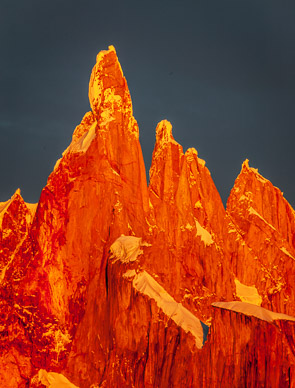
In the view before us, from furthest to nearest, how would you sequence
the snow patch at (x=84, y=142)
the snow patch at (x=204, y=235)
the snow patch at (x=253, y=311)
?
the snow patch at (x=204, y=235)
the snow patch at (x=84, y=142)
the snow patch at (x=253, y=311)

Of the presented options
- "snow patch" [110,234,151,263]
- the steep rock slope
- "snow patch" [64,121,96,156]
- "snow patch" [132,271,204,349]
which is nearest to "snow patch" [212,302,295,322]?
"snow patch" [132,271,204,349]

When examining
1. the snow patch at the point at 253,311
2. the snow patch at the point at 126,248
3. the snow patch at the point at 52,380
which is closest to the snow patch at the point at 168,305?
the snow patch at the point at 126,248

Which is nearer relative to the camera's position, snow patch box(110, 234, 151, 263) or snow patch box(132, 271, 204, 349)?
snow patch box(132, 271, 204, 349)

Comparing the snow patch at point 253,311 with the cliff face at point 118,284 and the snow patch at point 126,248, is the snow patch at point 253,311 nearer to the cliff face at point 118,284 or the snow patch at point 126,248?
the cliff face at point 118,284

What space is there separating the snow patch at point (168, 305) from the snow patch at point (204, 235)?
42.4ft

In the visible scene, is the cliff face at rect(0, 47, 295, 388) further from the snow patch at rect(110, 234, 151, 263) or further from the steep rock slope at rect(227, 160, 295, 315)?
the steep rock slope at rect(227, 160, 295, 315)

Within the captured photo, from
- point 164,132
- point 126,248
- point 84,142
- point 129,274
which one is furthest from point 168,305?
point 164,132

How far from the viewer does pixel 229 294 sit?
7556 centimetres

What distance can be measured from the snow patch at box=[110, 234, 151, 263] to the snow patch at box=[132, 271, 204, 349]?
1.72m

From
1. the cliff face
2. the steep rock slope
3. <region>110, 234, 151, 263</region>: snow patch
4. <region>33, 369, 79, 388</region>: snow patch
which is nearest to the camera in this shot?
the cliff face

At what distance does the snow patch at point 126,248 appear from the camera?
6550 cm

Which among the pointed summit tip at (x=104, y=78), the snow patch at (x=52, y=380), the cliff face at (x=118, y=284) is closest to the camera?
the cliff face at (x=118, y=284)

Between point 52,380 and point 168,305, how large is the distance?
36.8 ft

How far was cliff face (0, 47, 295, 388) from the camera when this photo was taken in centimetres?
5909
